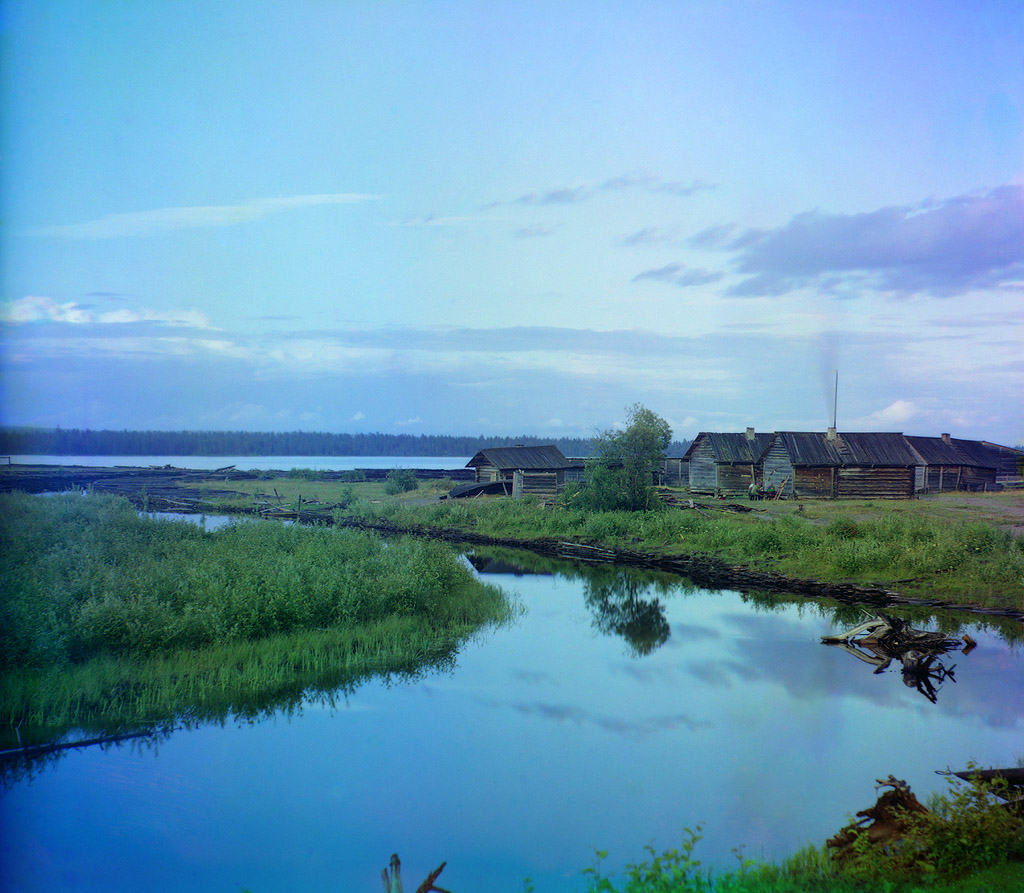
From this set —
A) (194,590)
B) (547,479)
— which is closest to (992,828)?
(194,590)

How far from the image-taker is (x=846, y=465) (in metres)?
38.0

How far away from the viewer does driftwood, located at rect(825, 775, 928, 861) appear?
652 centimetres

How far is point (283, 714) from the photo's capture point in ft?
34.2

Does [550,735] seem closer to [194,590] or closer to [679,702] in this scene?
[679,702]

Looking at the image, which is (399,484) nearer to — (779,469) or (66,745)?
(779,469)

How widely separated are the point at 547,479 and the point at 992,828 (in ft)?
124

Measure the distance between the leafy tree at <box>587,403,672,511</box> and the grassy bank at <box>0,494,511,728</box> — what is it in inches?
563

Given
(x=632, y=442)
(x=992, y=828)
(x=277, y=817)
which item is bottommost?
(x=277, y=817)

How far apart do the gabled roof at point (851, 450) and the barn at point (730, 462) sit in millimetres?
3988

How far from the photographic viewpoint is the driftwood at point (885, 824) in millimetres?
6520

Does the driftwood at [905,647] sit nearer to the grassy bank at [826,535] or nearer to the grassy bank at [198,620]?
the grassy bank at [826,535]

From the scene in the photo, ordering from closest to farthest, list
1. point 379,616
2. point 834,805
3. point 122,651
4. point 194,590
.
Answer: point 834,805
point 122,651
point 194,590
point 379,616

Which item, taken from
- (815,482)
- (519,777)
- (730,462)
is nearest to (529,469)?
(730,462)

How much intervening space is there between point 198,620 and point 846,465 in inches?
1420
